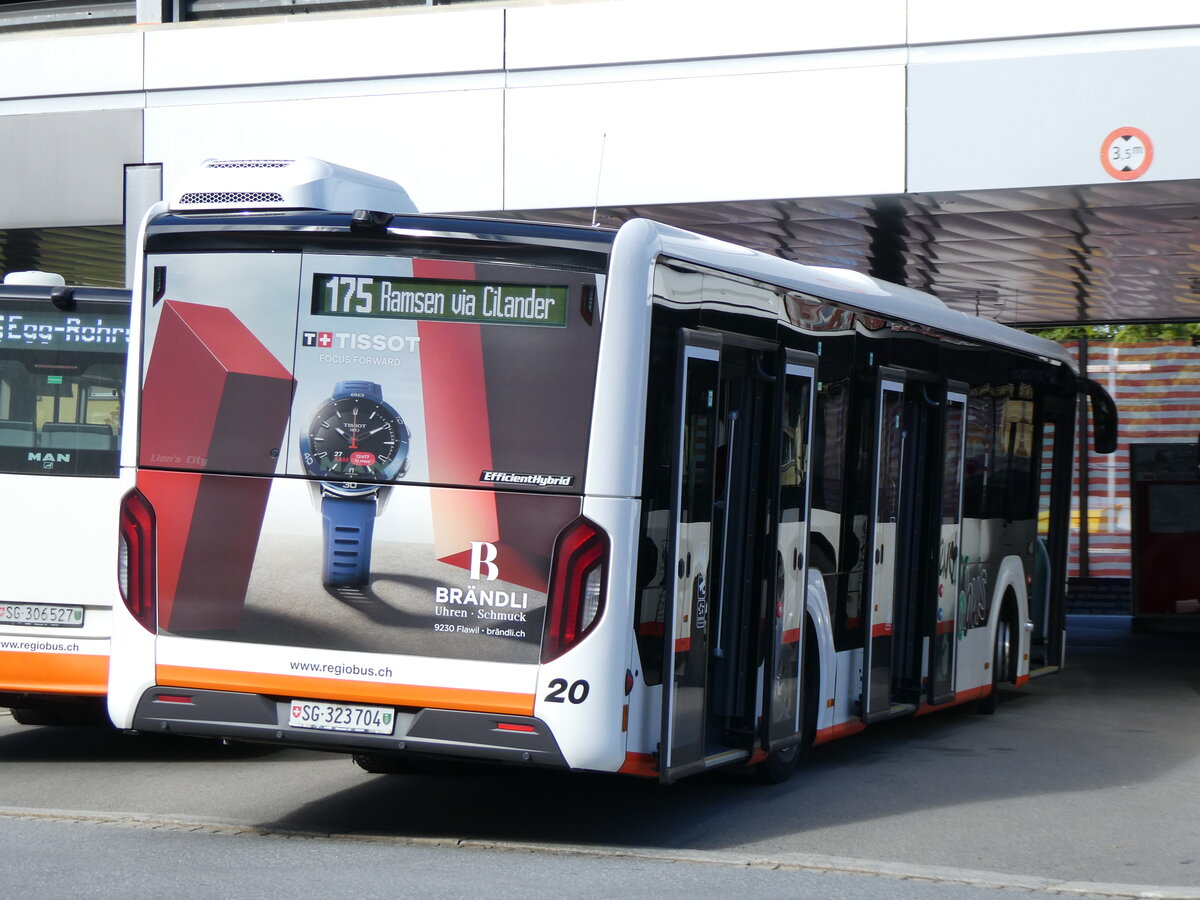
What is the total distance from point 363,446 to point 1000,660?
7.82 meters

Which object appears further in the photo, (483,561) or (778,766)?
(778,766)

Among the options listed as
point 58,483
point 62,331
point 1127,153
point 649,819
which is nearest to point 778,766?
point 649,819

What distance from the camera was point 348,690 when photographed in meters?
7.62

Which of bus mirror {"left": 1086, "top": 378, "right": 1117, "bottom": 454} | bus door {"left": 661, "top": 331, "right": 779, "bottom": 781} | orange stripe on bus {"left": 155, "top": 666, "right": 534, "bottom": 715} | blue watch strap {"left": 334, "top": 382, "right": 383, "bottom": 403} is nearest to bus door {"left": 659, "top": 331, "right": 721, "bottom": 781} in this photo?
bus door {"left": 661, "top": 331, "right": 779, "bottom": 781}

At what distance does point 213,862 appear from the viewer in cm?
736

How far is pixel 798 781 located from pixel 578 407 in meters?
3.66

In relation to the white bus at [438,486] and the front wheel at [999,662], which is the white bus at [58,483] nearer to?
the white bus at [438,486]

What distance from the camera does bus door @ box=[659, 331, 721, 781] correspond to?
784cm

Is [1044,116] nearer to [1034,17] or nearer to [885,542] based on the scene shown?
[1034,17]

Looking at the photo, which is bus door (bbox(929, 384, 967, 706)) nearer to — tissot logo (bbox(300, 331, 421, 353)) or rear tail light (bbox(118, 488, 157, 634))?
tissot logo (bbox(300, 331, 421, 353))

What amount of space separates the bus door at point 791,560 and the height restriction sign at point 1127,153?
5.25 m

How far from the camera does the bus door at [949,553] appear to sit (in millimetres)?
11969

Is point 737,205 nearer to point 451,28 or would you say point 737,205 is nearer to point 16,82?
point 451,28

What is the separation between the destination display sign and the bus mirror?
966 centimetres
